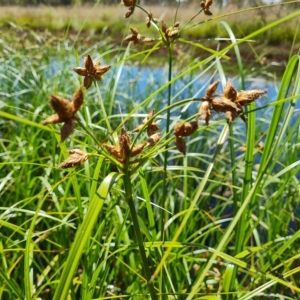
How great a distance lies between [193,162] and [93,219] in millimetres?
1784

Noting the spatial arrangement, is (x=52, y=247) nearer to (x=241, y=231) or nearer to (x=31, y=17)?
(x=241, y=231)

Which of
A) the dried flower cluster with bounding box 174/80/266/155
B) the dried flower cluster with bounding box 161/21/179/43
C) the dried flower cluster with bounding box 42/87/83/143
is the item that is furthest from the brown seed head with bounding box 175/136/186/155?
the dried flower cluster with bounding box 161/21/179/43

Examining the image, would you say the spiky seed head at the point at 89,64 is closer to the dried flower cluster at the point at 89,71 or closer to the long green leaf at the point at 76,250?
the dried flower cluster at the point at 89,71

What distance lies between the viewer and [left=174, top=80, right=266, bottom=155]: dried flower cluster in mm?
400

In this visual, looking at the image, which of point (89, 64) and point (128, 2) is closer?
point (89, 64)

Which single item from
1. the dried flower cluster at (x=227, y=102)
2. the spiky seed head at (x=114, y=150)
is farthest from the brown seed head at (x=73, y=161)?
the dried flower cluster at (x=227, y=102)

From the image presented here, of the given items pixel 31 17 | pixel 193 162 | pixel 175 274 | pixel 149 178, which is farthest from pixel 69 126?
pixel 31 17

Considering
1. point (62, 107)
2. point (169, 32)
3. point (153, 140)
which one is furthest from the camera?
point (169, 32)

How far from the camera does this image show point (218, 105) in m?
0.40

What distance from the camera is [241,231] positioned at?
0.69 m

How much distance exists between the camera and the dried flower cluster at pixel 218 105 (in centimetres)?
40

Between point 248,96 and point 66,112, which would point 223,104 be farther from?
point 66,112

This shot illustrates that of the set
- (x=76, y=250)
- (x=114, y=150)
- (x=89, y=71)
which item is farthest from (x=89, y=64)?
(x=76, y=250)

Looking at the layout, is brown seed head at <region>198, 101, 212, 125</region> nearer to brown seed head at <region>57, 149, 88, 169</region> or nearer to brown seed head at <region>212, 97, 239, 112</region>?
brown seed head at <region>212, 97, 239, 112</region>
